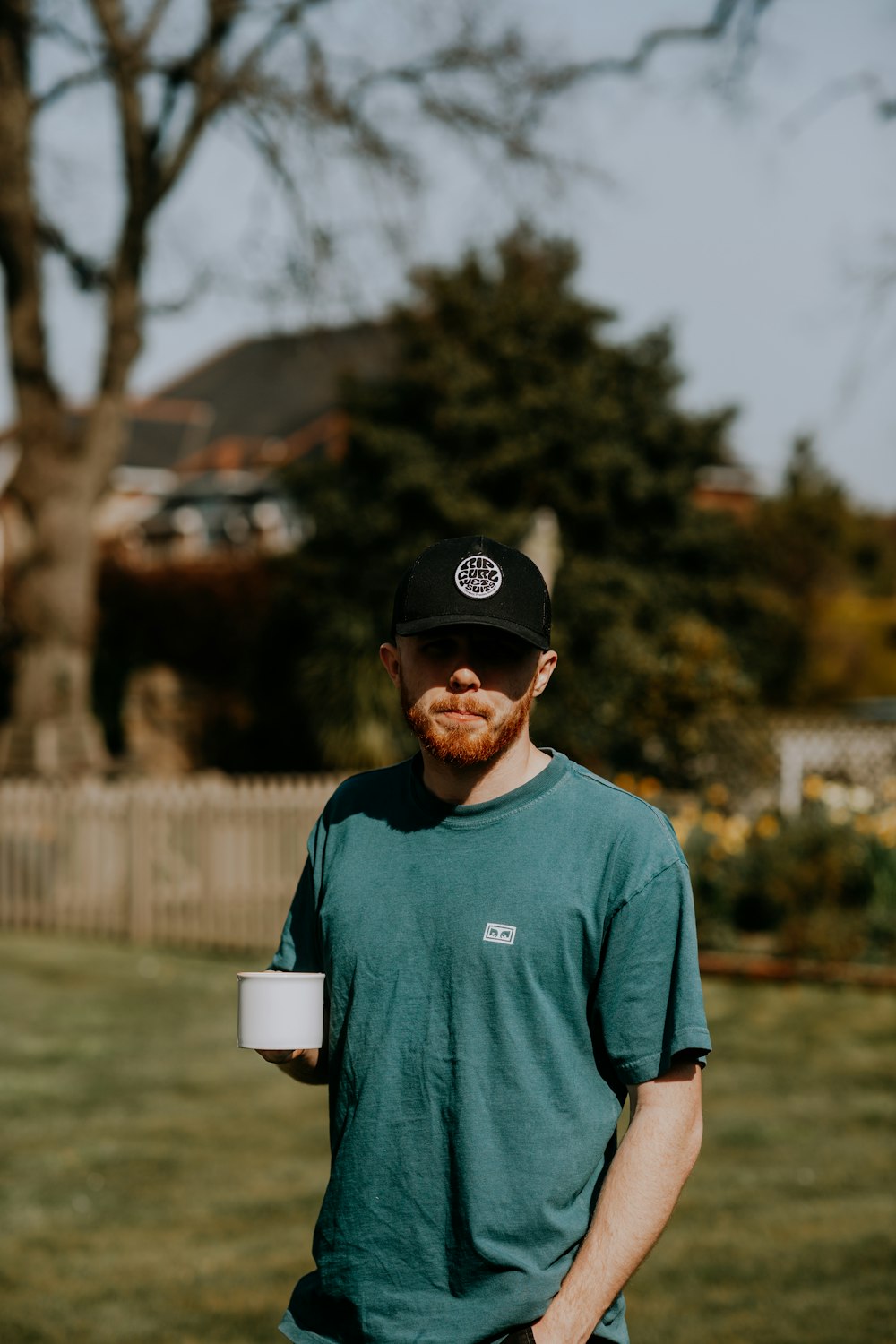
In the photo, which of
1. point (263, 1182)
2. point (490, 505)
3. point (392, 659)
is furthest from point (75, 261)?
point (392, 659)

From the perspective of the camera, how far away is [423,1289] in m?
2.32

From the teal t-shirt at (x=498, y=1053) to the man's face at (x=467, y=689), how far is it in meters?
0.10

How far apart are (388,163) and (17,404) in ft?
16.1

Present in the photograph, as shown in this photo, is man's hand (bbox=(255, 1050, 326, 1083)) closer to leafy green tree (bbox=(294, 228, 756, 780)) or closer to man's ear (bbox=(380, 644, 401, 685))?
man's ear (bbox=(380, 644, 401, 685))

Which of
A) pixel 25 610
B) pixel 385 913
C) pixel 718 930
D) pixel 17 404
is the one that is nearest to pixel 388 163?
pixel 17 404

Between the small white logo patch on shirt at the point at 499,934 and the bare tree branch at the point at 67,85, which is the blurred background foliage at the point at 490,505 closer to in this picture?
the bare tree branch at the point at 67,85

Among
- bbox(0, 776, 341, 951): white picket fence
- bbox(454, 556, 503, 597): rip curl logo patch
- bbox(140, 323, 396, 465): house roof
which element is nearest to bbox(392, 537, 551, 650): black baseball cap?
bbox(454, 556, 503, 597): rip curl logo patch

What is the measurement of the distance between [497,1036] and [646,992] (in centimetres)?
22

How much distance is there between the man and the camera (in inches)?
90.6

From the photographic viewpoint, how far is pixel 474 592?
8.13 feet

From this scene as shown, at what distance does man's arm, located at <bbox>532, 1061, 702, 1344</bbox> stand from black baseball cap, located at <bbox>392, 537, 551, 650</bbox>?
2.47ft

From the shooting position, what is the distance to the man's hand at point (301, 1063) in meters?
2.52

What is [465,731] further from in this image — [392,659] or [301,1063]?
[301,1063]

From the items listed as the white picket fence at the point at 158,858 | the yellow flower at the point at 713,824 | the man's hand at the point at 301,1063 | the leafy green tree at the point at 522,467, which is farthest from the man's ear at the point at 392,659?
the leafy green tree at the point at 522,467
